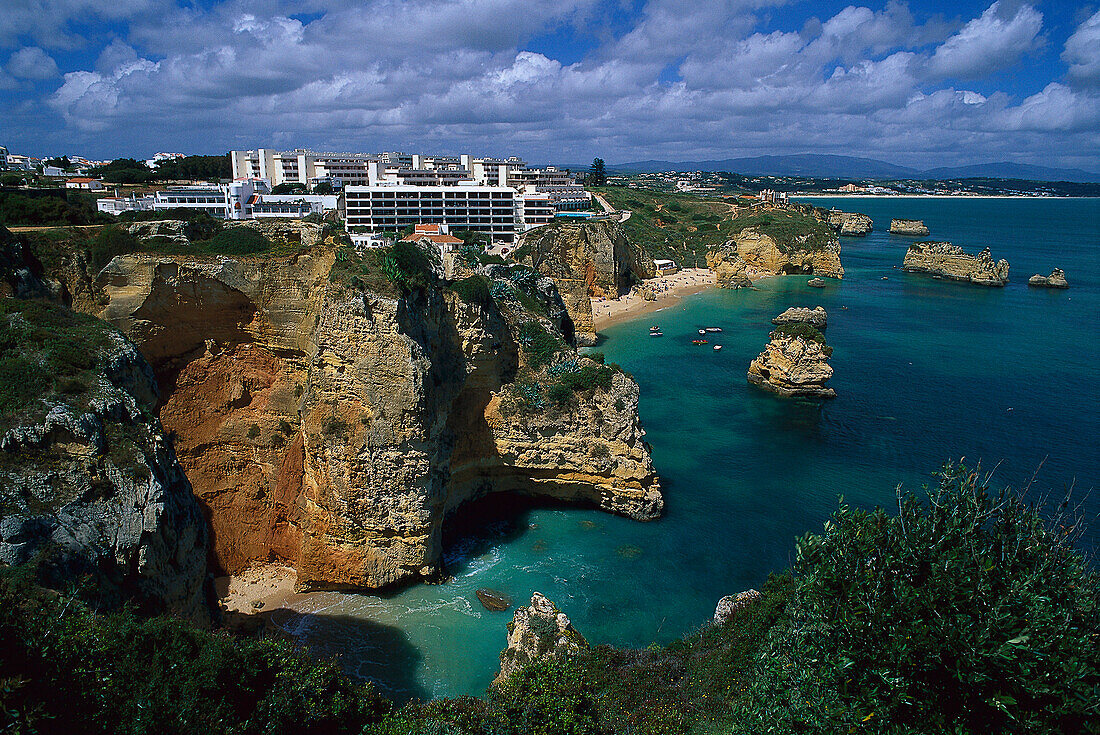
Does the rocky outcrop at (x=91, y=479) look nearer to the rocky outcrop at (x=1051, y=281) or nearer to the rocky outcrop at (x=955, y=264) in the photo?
the rocky outcrop at (x=955, y=264)

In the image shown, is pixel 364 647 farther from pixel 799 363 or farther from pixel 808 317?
pixel 808 317

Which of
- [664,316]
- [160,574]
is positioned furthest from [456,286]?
Answer: [664,316]

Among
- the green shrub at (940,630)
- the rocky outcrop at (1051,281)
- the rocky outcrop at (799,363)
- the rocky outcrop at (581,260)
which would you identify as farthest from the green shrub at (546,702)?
the rocky outcrop at (1051,281)

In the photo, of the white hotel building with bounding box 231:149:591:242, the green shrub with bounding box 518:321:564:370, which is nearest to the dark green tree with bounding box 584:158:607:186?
the white hotel building with bounding box 231:149:591:242

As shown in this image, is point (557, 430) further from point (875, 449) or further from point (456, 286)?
point (875, 449)

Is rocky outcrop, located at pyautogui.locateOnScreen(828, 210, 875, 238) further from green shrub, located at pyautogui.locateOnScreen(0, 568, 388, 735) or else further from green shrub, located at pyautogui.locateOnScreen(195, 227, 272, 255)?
green shrub, located at pyautogui.locateOnScreen(0, 568, 388, 735)
